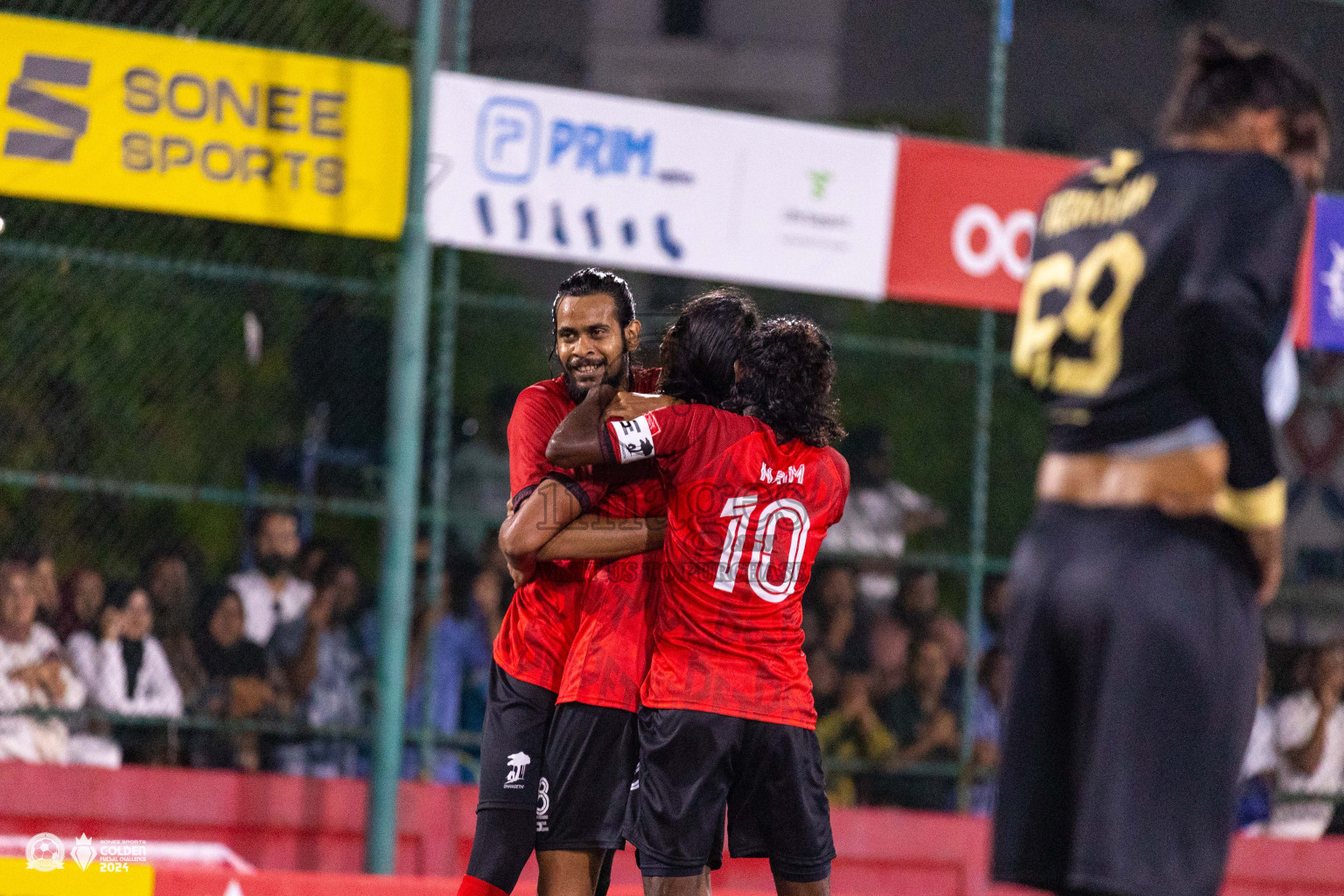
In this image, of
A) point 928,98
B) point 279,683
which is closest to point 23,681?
point 279,683

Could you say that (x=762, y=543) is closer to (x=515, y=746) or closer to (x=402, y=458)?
(x=515, y=746)

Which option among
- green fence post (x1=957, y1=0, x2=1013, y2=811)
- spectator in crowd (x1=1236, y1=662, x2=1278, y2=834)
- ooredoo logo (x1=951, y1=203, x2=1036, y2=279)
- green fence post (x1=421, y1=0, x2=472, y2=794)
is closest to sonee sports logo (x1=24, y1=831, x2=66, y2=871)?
green fence post (x1=421, y1=0, x2=472, y2=794)

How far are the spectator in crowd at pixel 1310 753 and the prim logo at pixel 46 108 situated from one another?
274 inches

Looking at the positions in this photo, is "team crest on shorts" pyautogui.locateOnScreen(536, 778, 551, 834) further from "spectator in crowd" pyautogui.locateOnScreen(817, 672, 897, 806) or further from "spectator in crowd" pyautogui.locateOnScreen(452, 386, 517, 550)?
"spectator in crowd" pyautogui.locateOnScreen(452, 386, 517, 550)

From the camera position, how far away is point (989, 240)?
28.7ft

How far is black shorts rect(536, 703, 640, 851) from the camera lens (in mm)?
4598

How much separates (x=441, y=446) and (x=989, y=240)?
316 centimetres

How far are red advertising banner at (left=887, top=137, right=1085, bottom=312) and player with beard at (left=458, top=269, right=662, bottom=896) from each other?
4062 mm

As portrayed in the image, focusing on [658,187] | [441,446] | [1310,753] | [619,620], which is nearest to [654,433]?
[619,620]

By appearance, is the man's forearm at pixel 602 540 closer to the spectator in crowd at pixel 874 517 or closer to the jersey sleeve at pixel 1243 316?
the jersey sleeve at pixel 1243 316

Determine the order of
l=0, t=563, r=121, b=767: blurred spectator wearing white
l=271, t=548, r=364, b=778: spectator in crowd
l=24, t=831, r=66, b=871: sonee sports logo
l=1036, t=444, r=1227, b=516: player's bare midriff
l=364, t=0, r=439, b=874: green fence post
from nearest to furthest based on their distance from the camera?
l=1036, t=444, r=1227, b=516: player's bare midriff
l=24, t=831, r=66, b=871: sonee sports logo
l=0, t=563, r=121, b=767: blurred spectator wearing white
l=364, t=0, r=439, b=874: green fence post
l=271, t=548, r=364, b=778: spectator in crowd

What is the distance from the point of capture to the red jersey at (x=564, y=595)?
462 cm

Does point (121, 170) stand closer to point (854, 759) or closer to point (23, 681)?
point (23, 681)

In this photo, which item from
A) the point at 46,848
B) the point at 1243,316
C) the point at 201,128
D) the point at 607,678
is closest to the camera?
the point at 1243,316
